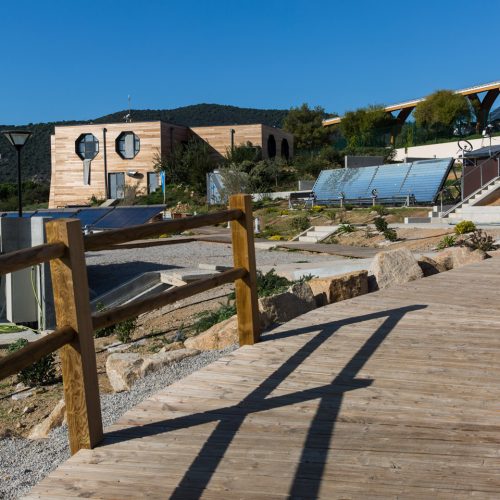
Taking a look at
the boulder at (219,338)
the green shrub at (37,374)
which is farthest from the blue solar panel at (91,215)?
the boulder at (219,338)

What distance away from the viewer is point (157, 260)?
1920cm

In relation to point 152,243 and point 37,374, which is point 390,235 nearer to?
point 152,243

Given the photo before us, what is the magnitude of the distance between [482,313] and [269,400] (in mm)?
3409

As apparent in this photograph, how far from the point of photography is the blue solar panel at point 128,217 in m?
21.6

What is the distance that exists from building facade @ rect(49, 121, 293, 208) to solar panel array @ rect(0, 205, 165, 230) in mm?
26757

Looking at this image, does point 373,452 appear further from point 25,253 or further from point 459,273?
point 459,273

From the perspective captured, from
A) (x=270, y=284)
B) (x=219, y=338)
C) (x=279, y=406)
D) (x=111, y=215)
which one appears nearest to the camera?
Answer: (x=279, y=406)

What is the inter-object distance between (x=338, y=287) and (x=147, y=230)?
389 centimetres

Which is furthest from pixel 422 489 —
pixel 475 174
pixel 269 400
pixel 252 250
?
pixel 475 174

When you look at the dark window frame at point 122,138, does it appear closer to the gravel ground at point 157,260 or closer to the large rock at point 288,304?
the gravel ground at point 157,260

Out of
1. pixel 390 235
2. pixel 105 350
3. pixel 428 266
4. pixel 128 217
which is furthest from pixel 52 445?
pixel 128 217

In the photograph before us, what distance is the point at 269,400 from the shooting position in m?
4.33

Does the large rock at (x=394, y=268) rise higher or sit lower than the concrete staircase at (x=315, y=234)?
higher

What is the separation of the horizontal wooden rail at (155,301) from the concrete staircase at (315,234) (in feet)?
59.7
